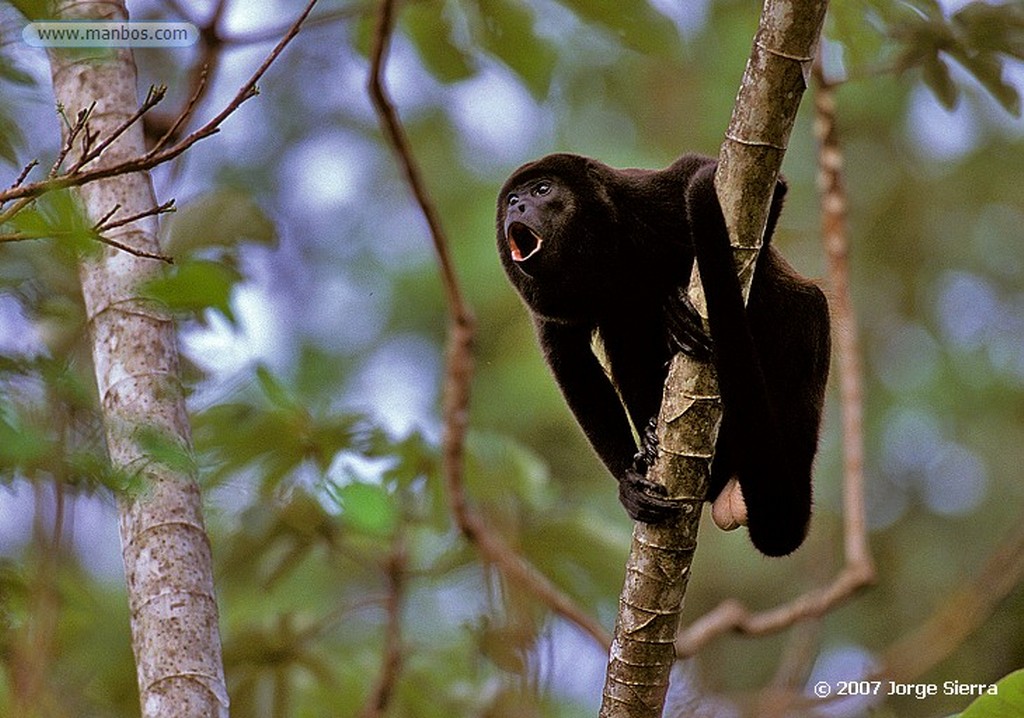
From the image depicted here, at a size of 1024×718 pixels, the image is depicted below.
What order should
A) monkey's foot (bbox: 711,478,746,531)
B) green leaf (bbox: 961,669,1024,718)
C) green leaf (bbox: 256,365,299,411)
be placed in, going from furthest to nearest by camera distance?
monkey's foot (bbox: 711,478,746,531) < green leaf (bbox: 256,365,299,411) < green leaf (bbox: 961,669,1024,718)

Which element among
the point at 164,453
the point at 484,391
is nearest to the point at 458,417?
the point at 164,453

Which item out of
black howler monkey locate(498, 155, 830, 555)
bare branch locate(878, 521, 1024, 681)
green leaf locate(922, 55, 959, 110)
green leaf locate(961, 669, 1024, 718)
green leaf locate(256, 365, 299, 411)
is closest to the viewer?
green leaf locate(961, 669, 1024, 718)

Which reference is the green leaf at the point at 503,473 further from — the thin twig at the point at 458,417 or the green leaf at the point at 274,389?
the green leaf at the point at 274,389

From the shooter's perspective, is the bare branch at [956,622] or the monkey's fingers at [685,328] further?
the bare branch at [956,622]

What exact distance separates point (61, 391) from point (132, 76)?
5.70 feet

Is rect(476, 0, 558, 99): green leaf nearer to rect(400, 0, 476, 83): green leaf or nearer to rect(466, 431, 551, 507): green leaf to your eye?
rect(400, 0, 476, 83): green leaf

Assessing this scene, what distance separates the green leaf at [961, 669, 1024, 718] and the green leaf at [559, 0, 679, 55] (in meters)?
2.00

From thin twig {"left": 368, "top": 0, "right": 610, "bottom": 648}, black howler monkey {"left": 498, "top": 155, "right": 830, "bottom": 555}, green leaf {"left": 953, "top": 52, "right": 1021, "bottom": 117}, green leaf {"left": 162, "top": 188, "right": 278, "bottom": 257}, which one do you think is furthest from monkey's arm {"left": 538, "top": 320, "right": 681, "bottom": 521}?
green leaf {"left": 953, "top": 52, "right": 1021, "bottom": 117}

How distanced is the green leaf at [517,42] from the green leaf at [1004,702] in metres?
2.33

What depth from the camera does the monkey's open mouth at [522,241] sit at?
398 centimetres

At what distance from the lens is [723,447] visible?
3.85m

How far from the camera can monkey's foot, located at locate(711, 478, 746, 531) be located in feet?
12.5

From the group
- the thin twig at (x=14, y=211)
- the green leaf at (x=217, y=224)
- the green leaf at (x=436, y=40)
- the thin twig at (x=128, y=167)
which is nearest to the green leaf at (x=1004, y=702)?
the thin twig at (x=128, y=167)

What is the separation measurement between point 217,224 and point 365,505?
96 centimetres
